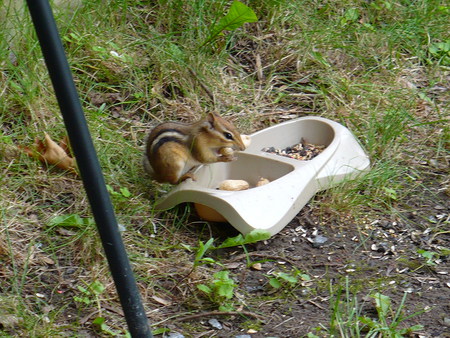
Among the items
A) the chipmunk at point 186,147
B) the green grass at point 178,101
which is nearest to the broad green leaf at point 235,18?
the green grass at point 178,101

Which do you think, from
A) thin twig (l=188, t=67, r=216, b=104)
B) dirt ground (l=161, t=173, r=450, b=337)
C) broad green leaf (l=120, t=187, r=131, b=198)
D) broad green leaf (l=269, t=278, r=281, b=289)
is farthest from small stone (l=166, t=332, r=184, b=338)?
thin twig (l=188, t=67, r=216, b=104)

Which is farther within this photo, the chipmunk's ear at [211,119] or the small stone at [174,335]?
the chipmunk's ear at [211,119]

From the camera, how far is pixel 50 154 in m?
3.77

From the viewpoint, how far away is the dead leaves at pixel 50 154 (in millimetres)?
3766

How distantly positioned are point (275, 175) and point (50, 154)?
1.12m

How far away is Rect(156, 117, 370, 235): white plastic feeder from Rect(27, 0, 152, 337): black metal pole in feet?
4.63

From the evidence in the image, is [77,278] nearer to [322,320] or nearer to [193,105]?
[322,320]

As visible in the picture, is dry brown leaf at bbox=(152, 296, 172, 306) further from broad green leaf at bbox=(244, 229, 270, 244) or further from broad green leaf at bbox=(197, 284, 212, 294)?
broad green leaf at bbox=(244, 229, 270, 244)

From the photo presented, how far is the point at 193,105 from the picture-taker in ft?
14.7

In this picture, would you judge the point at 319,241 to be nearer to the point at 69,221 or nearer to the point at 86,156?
the point at 69,221

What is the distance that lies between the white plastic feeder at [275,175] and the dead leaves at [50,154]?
47 centimetres

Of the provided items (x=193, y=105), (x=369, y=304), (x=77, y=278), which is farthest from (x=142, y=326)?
(x=193, y=105)

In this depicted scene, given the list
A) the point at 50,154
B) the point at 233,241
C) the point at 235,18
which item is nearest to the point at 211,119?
the point at 233,241

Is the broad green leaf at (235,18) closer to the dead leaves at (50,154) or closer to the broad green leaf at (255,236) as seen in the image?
the dead leaves at (50,154)
